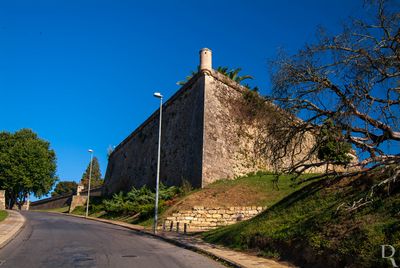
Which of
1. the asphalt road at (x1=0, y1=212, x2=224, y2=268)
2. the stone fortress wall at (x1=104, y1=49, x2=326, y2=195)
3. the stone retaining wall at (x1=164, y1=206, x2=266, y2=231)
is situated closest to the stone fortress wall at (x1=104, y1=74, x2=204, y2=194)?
the stone fortress wall at (x1=104, y1=49, x2=326, y2=195)

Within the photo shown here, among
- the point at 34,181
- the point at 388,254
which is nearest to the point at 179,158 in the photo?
the point at 388,254

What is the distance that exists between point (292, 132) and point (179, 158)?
18652 millimetres

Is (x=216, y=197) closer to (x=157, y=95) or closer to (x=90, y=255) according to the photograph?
(x=157, y=95)

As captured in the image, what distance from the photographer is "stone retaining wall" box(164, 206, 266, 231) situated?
21344 mm

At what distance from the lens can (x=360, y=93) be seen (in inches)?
411

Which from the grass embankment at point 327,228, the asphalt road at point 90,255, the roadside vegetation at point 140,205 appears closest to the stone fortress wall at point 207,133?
the roadside vegetation at point 140,205

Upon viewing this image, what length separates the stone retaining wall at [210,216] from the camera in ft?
70.0

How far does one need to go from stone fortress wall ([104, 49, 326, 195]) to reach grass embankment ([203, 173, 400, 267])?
1221cm

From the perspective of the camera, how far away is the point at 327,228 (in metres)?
9.75

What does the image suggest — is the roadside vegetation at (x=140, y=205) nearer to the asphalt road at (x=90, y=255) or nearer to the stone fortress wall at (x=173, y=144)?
the stone fortress wall at (x=173, y=144)

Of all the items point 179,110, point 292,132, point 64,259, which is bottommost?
point 64,259

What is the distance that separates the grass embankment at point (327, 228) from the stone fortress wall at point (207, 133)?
12211mm

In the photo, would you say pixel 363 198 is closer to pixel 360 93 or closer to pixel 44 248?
pixel 360 93

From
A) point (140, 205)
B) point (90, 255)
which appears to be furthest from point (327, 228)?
point (140, 205)
